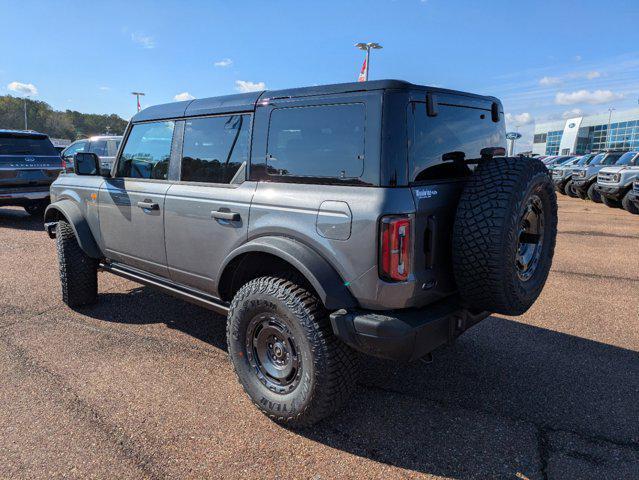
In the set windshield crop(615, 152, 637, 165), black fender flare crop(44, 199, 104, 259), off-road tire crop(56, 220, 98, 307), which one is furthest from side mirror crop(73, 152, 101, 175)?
windshield crop(615, 152, 637, 165)

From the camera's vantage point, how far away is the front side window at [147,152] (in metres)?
3.72

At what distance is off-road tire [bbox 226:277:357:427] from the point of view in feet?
8.44

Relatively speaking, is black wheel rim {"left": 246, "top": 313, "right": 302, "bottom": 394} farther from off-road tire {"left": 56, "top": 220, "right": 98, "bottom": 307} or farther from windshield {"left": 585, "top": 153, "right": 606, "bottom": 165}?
windshield {"left": 585, "top": 153, "right": 606, "bottom": 165}

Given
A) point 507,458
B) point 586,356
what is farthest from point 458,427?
point 586,356

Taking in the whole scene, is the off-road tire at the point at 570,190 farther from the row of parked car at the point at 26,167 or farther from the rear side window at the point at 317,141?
the rear side window at the point at 317,141

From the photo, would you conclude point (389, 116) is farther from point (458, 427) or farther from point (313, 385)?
point (458, 427)

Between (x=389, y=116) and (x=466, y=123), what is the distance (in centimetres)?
84

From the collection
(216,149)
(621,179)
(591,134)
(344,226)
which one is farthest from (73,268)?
(591,134)

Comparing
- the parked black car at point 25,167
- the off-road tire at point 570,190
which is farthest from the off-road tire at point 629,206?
A: the parked black car at point 25,167

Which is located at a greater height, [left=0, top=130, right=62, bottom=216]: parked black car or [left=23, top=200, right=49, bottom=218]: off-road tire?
[left=0, top=130, right=62, bottom=216]: parked black car

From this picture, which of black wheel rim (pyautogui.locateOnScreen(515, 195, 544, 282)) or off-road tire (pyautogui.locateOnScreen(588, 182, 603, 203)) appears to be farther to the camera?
off-road tire (pyautogui.locateOnScreen(588, 182, 603, 203))

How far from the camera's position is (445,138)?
2.79m

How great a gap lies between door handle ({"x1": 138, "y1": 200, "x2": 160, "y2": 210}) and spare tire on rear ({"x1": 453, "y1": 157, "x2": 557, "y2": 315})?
7.56 feet

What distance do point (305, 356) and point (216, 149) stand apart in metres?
1.64
